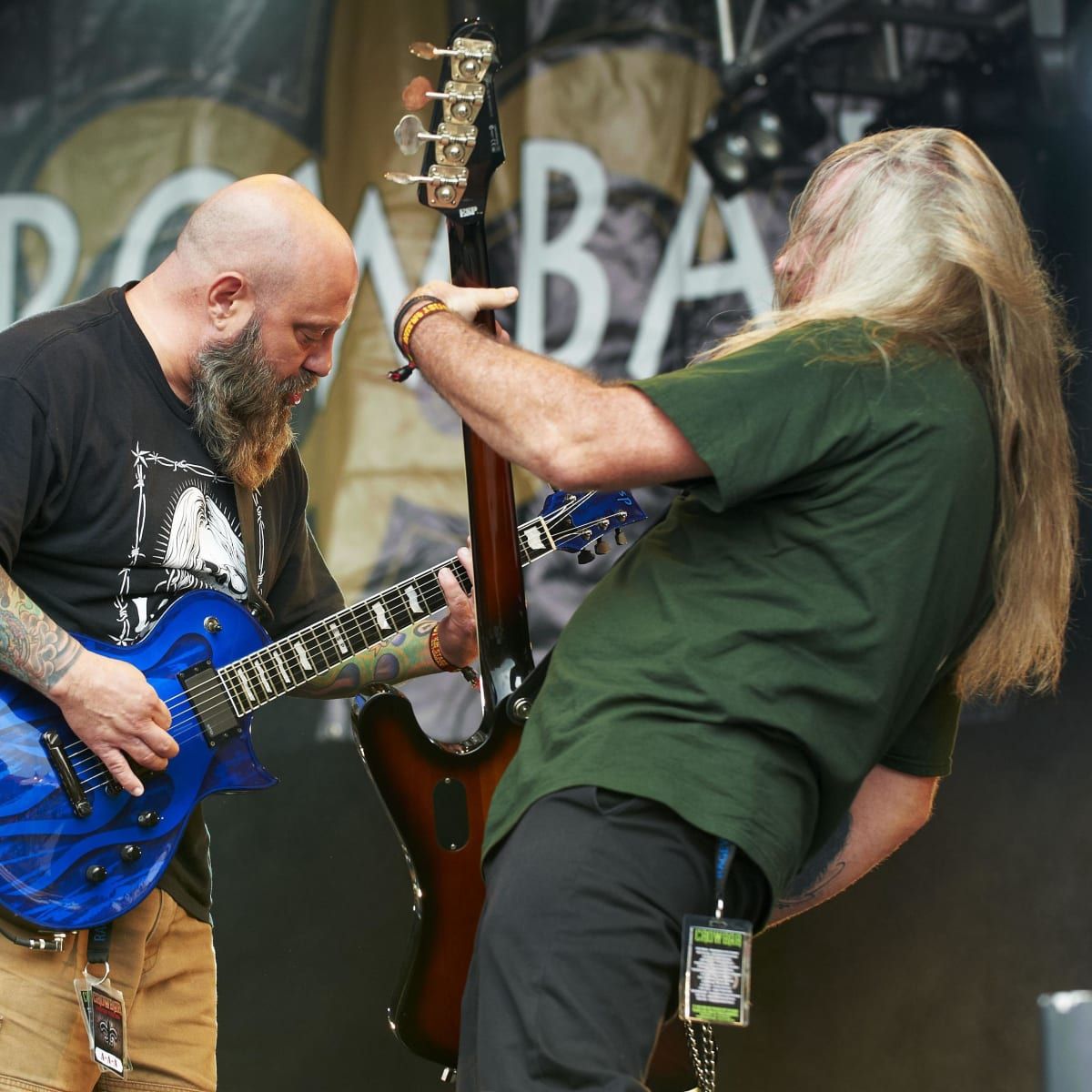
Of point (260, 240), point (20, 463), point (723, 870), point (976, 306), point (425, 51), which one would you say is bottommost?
point (723, 870)

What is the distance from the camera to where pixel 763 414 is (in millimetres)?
1594

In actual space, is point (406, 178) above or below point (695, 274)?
above

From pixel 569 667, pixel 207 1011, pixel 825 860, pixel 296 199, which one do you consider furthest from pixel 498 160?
pixel 207 1011

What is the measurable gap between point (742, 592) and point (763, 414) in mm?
217

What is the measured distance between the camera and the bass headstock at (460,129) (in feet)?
6.66

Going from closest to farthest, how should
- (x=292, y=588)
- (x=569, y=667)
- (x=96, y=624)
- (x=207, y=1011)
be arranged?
(x=569, y=667) < (x=96, y=624) < (x=207, y=1011) < (x=292, y=588)

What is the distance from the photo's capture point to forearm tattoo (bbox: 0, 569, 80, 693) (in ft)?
6.78

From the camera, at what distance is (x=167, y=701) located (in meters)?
2.29

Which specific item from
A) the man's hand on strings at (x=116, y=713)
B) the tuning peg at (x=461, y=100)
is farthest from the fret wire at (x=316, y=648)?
the tuning peg at (x=461, y=100)

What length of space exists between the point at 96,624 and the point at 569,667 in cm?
94

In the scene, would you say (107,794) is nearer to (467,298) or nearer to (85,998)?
(85,998)

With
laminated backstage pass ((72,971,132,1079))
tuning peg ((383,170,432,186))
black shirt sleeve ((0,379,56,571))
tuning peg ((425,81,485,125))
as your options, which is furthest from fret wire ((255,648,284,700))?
tuning peg ((425,81,485,125))

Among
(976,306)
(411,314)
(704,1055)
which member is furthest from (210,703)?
(976,306)

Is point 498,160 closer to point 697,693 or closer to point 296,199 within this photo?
point 296,199
